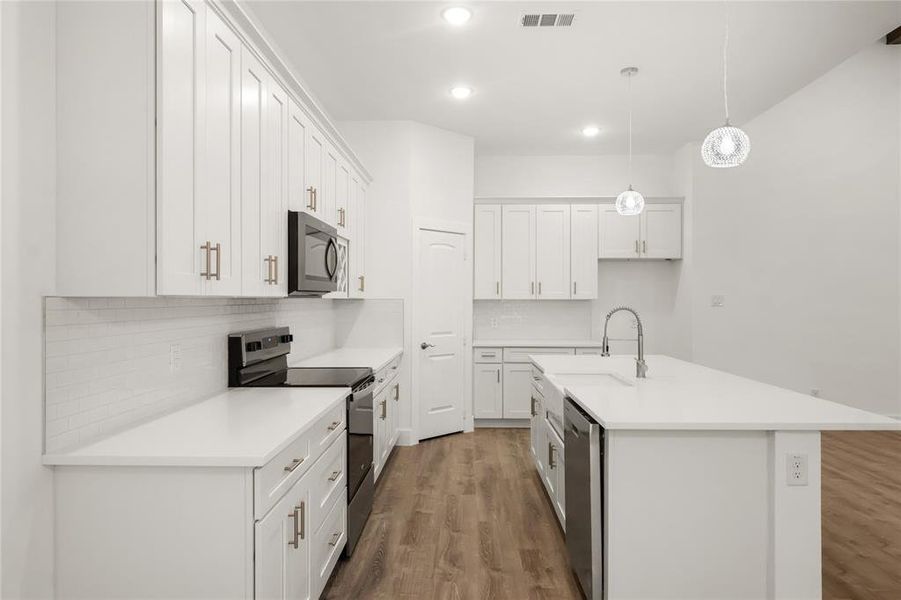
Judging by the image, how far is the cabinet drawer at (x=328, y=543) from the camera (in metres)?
2.06

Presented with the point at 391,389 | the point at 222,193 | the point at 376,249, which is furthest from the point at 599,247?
the point at 222,193

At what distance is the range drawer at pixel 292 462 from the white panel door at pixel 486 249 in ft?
10.7

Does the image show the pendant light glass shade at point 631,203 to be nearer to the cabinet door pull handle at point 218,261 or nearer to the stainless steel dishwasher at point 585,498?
the stainless steel dishwasher at point 585,498

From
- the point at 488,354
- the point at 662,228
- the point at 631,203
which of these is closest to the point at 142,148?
the point at 631,203

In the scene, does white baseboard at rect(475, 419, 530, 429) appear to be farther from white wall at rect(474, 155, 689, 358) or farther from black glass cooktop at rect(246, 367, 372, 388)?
black glass cooktop at rect(246, 367, 372, 388)

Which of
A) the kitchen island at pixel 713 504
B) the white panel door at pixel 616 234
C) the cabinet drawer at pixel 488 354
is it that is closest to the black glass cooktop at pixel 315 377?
the kitchen island at pixel 713 504

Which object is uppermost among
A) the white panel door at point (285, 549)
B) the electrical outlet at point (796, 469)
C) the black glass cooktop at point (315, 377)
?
the black glass cooktop at point (315, 377)

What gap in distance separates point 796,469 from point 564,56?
2.82 metres

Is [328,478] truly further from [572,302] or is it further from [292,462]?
[572,302]

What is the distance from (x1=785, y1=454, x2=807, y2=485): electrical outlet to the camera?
1894 mm

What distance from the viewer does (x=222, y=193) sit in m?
1.88

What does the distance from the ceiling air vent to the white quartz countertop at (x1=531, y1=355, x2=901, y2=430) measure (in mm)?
2112

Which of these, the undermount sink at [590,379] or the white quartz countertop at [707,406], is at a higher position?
the white quartz countertop at [707,406]

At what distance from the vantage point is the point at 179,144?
1.59 meters
